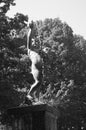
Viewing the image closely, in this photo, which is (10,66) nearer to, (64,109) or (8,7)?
(8,7)

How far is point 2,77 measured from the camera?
2303 cm

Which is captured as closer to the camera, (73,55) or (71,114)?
(71,114)

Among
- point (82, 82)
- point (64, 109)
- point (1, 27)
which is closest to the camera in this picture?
point (1, 27)

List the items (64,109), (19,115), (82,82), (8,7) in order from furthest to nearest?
(82,82)
(64,109)
(8,7)
(19,115)

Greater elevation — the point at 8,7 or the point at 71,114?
the point at 8,7

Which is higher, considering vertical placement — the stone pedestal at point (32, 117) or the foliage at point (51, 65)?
the foliage at point (51, 65)

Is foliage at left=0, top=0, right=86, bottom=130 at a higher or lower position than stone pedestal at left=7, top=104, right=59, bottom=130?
higher

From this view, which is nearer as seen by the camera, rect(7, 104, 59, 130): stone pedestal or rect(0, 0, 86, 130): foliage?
rect(7, 104, 59, 130): stone pedestal

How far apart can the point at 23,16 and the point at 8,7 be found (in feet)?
Answer: 4.13

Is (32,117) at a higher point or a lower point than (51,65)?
lower

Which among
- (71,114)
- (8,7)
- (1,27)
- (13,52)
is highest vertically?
(8,7)

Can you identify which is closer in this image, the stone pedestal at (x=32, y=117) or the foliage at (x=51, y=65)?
the stone pedestal at (x=32, y=117)

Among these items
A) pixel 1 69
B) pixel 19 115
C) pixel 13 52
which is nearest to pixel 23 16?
pixel 13 52

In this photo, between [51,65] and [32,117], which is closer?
[32,117]
